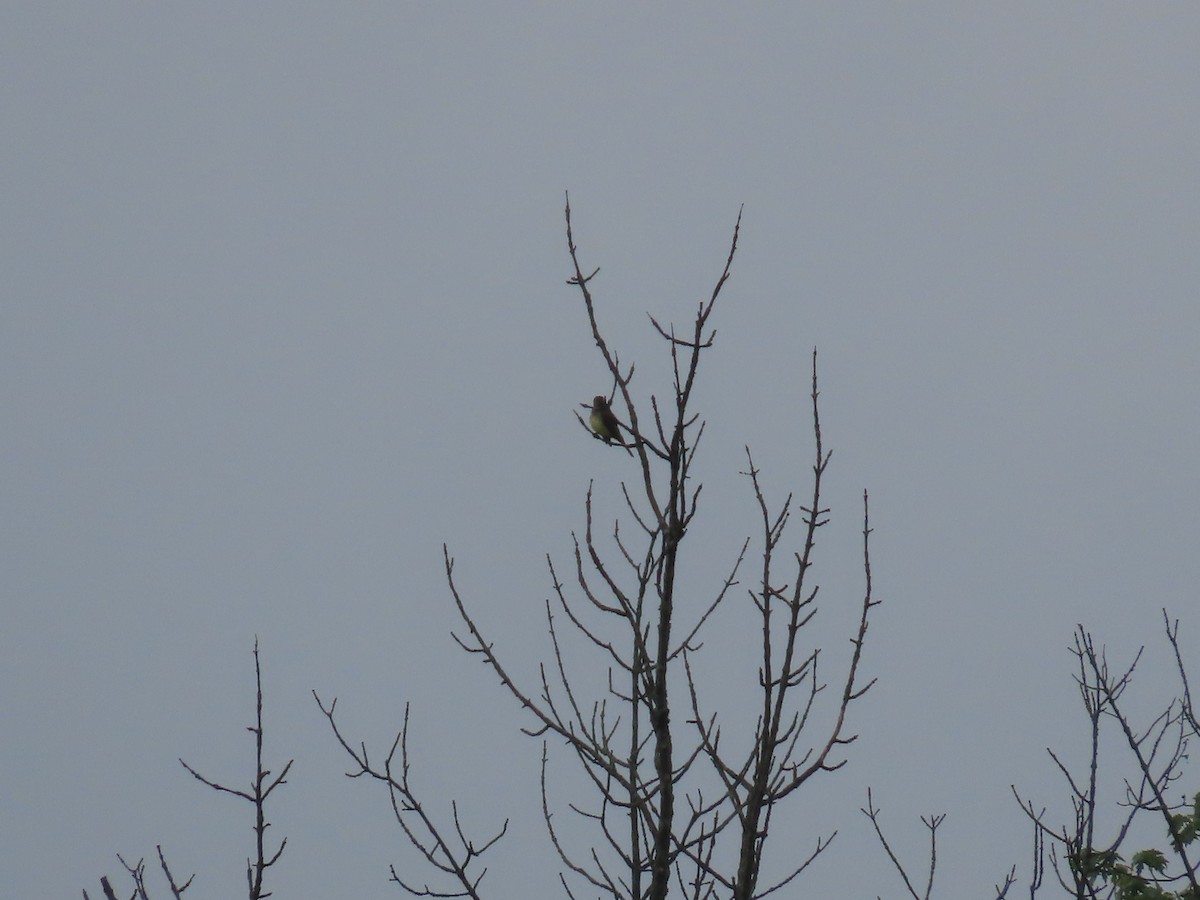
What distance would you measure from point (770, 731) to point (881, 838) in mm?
1304

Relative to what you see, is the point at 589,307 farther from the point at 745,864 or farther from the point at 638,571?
the point at 745,864

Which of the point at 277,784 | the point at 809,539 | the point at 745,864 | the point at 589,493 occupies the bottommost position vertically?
the point at 745,864

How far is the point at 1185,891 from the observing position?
8.33 meters

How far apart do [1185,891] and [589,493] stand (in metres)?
6.99

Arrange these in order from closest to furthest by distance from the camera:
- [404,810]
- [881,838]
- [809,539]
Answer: [809,539]
[404,810]
[881,838]

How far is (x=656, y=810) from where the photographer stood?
3469 millimetres

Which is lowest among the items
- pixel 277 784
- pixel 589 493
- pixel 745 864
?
pixel 745 864

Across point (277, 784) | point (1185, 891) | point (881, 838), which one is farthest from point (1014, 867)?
point (1185, 891)

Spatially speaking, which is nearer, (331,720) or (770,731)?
(770,731)

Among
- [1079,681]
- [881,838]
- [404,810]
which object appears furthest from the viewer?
[1079,681]

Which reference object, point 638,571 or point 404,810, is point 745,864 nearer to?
point 638,571

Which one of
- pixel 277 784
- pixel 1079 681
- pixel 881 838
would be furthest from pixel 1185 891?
pixel 277 784

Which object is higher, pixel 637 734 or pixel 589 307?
pixel 589 307

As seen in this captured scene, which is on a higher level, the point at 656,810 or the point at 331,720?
the point at 331,720
